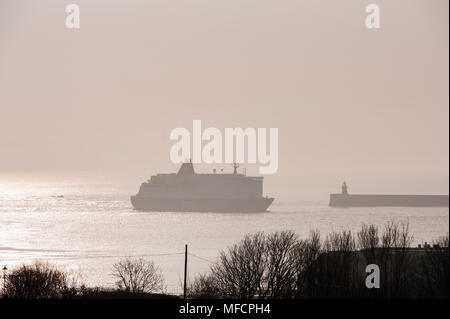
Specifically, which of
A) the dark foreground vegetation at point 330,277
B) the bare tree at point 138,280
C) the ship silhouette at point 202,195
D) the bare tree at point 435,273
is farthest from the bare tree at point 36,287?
the ship silhouette at point 202,195

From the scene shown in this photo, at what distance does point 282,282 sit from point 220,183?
97023 mm

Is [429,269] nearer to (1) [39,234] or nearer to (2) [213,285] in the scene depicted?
(2) [213,285]

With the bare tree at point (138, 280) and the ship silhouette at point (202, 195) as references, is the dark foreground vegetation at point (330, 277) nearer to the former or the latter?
the bare tree at point (138, 280)

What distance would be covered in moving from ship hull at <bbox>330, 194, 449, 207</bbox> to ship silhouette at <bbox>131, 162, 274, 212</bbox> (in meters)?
33.3

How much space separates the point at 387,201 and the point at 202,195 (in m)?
45.1

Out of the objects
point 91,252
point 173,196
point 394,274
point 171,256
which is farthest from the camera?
point 173,196

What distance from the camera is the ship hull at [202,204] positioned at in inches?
4564

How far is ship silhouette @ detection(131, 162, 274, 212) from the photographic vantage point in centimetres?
11672

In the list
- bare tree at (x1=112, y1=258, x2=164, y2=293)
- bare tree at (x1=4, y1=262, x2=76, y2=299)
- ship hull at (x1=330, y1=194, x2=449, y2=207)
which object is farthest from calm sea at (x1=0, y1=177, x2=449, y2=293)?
ship hull at (x1=330, y1=194, x2=449, y2=207)

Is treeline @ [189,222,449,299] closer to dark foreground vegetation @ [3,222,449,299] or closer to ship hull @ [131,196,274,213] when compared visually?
dark foreground vegetation @ [3,222,449,299]

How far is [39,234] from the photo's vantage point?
80.7 m

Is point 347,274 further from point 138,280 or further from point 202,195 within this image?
point 202,195
